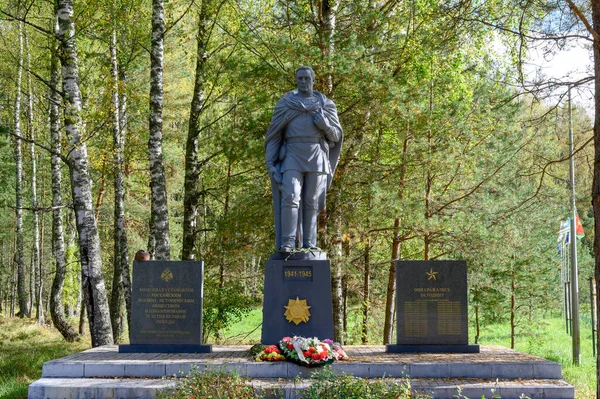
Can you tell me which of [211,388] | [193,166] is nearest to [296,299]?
[211,388]

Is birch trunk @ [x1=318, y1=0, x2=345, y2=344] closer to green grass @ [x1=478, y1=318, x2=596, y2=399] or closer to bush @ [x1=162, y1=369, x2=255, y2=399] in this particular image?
green grass @ [x1=478, y1=318, x2=596, y2=399]

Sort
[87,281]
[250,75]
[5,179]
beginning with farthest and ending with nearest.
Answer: [5,179] → [250,75] → [87,281]

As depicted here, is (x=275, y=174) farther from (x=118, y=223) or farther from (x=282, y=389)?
(x=118, y=223)

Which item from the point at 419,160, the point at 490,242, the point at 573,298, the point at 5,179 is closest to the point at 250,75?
the point at 419,160

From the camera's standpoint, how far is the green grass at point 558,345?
32.8ft

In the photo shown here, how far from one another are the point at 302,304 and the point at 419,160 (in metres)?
4.61

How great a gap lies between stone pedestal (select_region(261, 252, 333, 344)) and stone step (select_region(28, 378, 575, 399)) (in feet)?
3.96

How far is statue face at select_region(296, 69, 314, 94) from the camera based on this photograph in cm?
877

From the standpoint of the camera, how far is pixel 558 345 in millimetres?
17266

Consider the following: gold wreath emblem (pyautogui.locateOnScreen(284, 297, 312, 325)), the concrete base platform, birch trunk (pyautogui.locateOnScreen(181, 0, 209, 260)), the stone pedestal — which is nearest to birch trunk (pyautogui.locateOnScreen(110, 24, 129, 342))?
birch trunk (pyautogui.locateOnScreen(181, 0, 209, 260))

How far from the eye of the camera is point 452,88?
13.1 meters

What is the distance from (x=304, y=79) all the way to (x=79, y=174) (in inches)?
147

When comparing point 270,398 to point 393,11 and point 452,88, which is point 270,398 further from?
point 393,11

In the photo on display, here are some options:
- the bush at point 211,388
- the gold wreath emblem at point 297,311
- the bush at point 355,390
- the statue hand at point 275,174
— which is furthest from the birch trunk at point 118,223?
the bush at point 355,390
